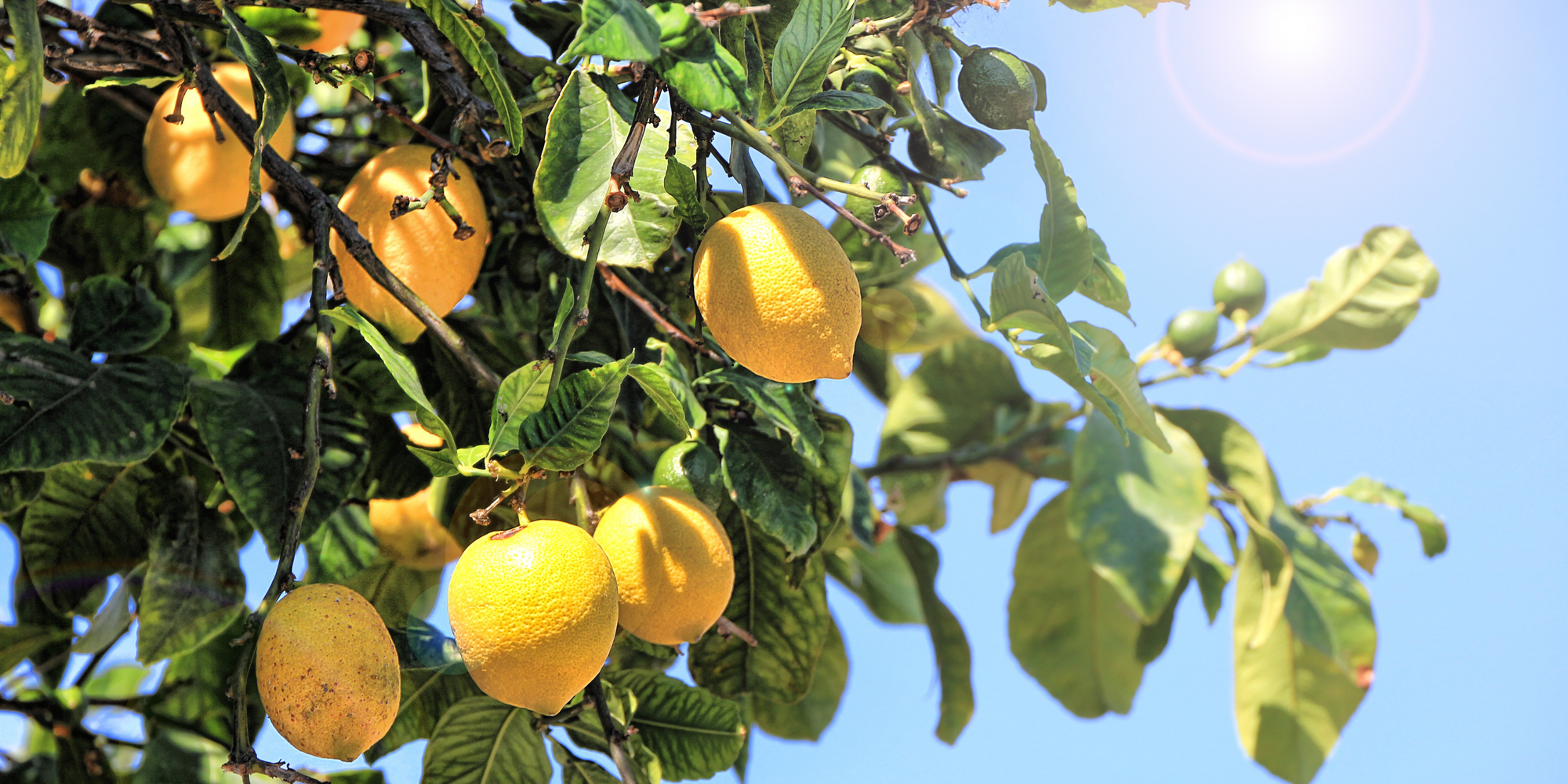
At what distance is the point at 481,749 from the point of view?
51 centimetres

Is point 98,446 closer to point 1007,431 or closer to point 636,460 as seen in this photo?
point 636,460

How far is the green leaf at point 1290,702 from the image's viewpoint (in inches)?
39.6

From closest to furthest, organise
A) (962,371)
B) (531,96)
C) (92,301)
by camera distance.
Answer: (531,96) < (92,301) < (962,371)

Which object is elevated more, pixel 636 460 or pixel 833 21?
pixel 833 21

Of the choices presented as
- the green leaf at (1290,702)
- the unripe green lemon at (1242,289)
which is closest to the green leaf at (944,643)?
the green leaf at (1290,702)

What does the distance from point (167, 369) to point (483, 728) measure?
0.25m

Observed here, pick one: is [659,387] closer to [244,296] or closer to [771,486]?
[771,486]

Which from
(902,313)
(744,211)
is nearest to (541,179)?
(744,211)

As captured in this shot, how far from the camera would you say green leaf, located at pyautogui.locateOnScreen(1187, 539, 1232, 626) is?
996mm

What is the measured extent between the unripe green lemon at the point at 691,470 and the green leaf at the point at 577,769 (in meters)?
0.14

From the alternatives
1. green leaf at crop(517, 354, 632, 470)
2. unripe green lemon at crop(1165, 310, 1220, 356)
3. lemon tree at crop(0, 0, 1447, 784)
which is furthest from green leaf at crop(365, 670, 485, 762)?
unripe green lemon at crop(1165, 310, 1220, 356)

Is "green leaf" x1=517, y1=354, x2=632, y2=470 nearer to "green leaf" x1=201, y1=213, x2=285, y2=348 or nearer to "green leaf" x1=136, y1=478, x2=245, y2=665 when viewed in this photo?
"green leaf" x1=136, y1=478, x2=245, y2=665

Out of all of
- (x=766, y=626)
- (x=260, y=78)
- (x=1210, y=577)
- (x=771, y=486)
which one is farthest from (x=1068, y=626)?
(x=260, y=78)

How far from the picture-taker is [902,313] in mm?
869
